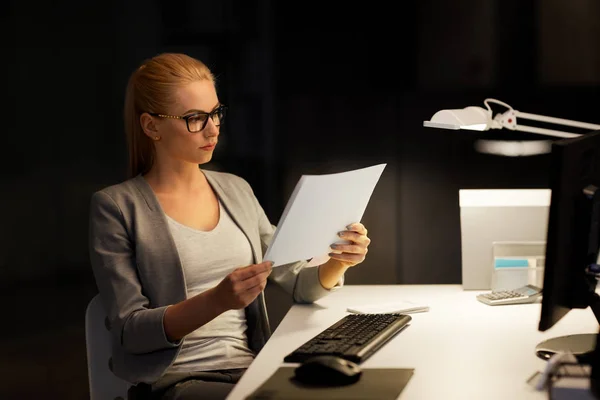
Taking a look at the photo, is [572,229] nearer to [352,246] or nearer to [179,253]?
[352,246]

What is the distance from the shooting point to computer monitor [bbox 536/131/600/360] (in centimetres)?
163

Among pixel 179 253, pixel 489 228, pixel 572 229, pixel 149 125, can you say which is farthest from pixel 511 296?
pixel 149 125

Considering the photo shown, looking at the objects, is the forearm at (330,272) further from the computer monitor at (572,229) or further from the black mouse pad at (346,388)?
the computer monitor at (572,229)

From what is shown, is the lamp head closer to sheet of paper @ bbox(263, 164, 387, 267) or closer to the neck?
sheet of paper @ bbox(263, 164, 387, 267)

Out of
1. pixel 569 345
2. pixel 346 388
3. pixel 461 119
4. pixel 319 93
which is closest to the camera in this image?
pixel 346 388

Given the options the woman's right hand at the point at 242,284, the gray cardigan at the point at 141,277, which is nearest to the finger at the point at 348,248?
the gray cardigan at the point at 141,277

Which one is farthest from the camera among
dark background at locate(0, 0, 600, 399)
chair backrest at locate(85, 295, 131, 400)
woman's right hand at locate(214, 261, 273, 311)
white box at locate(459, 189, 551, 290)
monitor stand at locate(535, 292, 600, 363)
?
dark background at locate(0, 0, 600, 399)

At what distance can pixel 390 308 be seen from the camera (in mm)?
2395

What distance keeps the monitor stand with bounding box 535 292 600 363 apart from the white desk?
1.0 inches

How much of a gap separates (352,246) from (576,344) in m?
0.64

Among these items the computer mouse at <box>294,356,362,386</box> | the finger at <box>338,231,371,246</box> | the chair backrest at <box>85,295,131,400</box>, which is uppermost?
the finger at <box>338,231,371,246</box>

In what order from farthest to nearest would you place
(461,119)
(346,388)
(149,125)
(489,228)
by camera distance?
(489,228) < (461,119) < (149,125) < (346,388)

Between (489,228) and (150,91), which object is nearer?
(150,91)

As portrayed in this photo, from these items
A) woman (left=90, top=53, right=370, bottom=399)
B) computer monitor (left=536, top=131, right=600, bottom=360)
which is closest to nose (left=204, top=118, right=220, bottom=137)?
woman (left=90, top=53, right=370, bottom=399)
